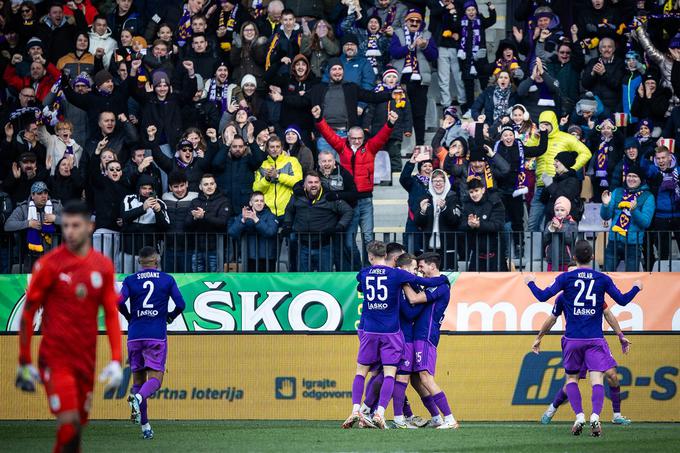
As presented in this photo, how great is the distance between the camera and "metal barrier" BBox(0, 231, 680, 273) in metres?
17.4

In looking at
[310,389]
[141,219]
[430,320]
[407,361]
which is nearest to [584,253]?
[430,320]

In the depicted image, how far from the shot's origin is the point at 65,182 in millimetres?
18531

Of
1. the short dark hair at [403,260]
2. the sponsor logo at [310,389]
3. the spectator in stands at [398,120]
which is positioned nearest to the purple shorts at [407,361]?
the short dark hair at [403,260]

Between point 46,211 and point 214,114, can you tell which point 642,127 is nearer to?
point 214,114

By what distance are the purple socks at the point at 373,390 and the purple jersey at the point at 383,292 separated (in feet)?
2.53

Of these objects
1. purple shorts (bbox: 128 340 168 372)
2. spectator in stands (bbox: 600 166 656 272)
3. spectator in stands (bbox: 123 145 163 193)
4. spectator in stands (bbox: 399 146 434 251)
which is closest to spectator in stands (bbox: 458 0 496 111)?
spectator in stands (bbox: 399 146 434 251)

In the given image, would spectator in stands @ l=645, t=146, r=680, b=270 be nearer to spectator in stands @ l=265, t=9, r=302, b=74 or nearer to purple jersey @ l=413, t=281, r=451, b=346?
purple jersey @ l=413, t=281, r=451, b=346

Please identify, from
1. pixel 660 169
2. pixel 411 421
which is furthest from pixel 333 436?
pixel 660 169

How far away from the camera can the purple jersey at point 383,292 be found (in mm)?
14469

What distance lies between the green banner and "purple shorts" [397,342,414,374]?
96.7 inches

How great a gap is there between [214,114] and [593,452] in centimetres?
1024

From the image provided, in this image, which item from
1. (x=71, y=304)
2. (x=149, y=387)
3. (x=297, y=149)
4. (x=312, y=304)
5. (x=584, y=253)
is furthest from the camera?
(x=297, y=149)

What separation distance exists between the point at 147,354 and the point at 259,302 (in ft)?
10.8

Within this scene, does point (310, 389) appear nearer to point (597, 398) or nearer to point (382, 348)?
point (382, 348)
